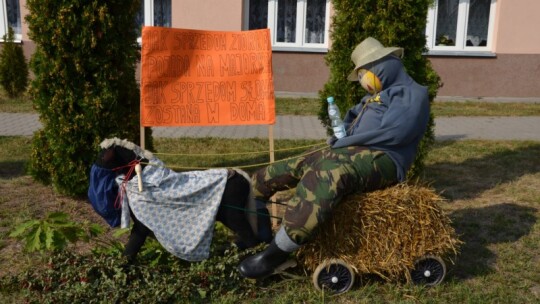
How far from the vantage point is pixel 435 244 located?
12.1 ft

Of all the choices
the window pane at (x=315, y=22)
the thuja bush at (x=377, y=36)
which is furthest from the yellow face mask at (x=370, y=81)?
the window pane at (x=315, y=22)

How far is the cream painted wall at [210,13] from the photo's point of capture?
44.1 feet

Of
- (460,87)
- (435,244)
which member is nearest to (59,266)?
(435,244)

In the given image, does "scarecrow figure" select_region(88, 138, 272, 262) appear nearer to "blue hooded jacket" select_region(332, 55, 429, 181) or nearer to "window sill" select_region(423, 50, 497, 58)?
Result: "blue hooded jacket" select_region(332, 55, 429, 181)

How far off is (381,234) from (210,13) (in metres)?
10.7

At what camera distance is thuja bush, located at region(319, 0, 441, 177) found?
5277 mm

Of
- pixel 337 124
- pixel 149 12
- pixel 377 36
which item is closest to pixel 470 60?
pixel 149 12

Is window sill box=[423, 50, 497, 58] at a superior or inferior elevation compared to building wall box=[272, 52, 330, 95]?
superior

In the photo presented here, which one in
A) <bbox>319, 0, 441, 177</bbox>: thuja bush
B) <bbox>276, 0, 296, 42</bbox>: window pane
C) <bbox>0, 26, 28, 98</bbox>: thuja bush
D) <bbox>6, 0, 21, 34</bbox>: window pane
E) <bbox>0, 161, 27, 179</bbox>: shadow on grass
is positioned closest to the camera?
<bbox>319, 0, 441, 177</bbox>: thuja bush

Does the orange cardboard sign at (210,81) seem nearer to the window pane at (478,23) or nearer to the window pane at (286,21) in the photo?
the window pane at (286,21)

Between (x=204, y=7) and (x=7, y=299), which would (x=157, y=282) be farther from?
(x=204, y=7)

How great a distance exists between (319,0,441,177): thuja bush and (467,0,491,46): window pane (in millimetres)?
9309

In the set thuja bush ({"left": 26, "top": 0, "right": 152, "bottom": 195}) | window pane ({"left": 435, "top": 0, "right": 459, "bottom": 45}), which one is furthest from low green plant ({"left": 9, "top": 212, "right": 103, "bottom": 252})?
window pane ({"left": 435, "top": 0, "right": 459, "bottom": 45})

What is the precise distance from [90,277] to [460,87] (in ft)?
38.9
